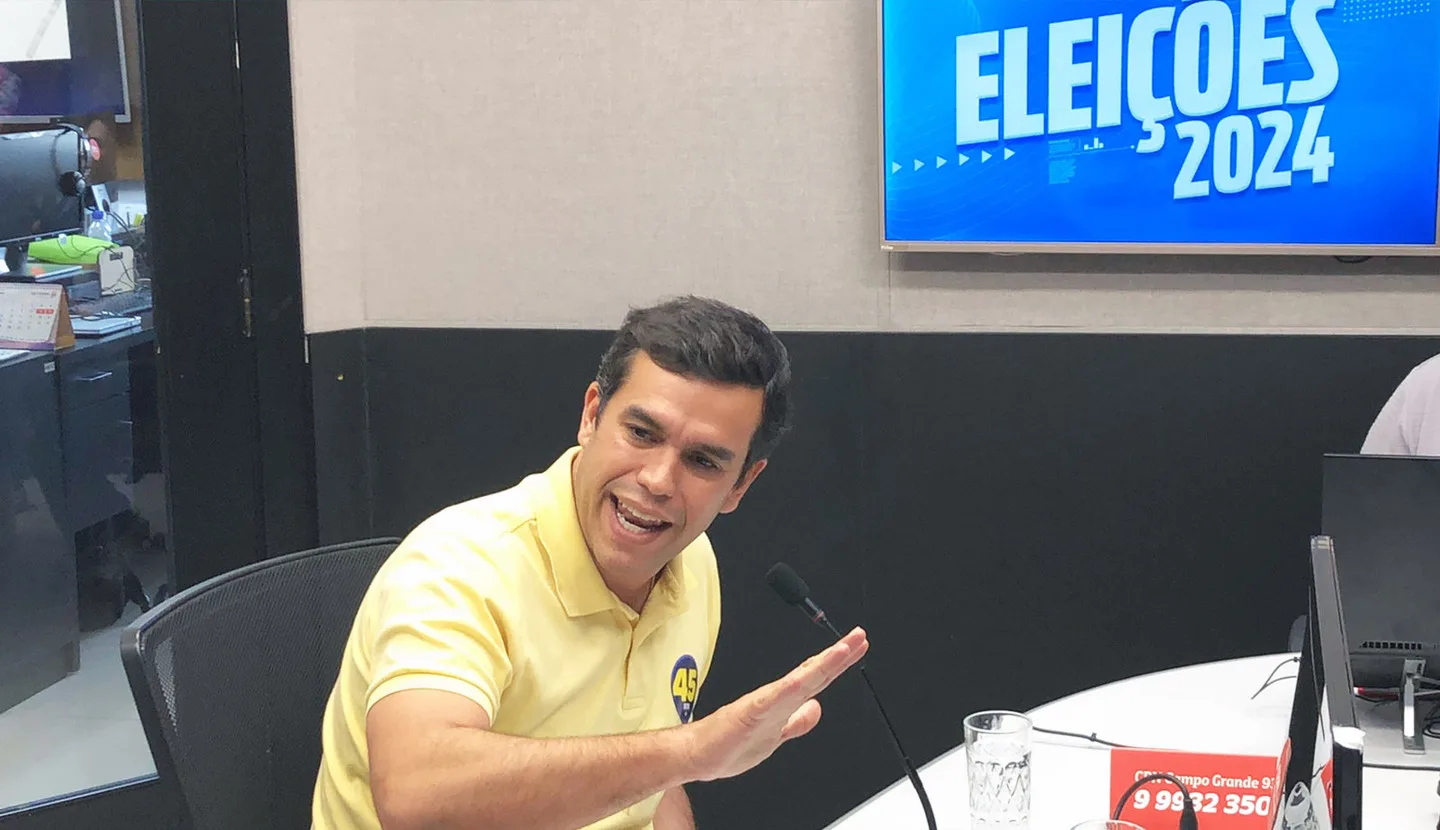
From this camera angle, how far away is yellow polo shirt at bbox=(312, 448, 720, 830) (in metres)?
1.37

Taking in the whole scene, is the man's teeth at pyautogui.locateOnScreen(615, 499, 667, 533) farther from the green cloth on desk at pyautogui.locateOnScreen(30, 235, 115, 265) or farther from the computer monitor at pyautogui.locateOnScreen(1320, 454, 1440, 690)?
the green cloth on desk at pyautogui.locateOnScreen(30, 235, 115, 265)

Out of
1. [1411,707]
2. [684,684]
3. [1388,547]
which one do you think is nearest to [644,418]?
[684,684]

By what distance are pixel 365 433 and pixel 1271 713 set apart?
2008 millimetres

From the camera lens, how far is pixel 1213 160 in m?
2.71

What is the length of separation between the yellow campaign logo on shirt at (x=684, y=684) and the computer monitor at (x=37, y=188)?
166cm

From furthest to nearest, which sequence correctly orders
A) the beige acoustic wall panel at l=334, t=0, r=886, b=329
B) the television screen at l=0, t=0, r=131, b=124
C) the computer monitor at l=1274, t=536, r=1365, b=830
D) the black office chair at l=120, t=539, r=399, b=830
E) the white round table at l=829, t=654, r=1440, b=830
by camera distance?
the beige acoustic wall panel at l=334, t=0, r=886, b=329 → the television screen at l=0, t=0, r=131, b=124 → the white round table at l=829, t=654, r=1440, b=830 → the black office chair at l=120, t=539, r=399, b=830 → the computer monitor at l=1274, t=536, r=1365, b=830

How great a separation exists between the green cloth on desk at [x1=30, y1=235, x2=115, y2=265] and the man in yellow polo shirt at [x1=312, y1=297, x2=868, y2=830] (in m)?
1.52

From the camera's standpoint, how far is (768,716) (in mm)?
1251

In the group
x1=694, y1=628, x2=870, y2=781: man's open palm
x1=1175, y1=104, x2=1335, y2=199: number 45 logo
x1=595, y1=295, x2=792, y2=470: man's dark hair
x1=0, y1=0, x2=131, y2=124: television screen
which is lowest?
x1=694, y1=628, x2=870, y2=781: man's open palm

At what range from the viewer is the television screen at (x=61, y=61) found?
102 inches

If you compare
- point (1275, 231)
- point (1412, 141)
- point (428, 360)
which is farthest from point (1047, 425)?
point (428, 360)

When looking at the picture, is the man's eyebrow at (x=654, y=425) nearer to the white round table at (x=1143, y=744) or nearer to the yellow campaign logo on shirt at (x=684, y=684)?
the yellow campaign logo on shirt at (x=684, y=684)

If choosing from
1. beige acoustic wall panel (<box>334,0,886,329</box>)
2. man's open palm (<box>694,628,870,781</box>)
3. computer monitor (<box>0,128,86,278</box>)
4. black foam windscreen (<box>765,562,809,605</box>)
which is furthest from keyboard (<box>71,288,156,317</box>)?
man's open palm (<box>694,628,870,781</box>)

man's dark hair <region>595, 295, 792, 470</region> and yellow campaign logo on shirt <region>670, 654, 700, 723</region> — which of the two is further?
yellow campaign logo on shirt <region>670, 654, 700, 723</region>
